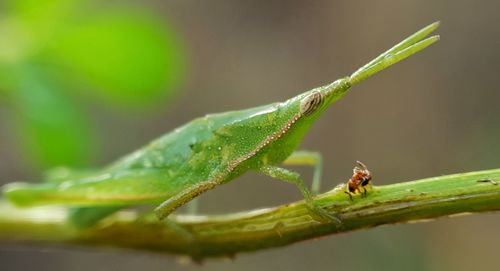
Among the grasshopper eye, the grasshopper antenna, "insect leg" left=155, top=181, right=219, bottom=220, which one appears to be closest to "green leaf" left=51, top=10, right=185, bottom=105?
"insect leg" left=155, top=181, right=219, bottom=220

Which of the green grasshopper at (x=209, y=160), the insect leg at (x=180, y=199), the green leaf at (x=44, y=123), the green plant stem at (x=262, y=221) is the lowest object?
the green plant stem at (x=262, y=221)

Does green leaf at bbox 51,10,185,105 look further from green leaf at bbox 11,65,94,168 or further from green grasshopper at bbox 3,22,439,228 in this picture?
green grasshopper at bbox 3,22,439,228

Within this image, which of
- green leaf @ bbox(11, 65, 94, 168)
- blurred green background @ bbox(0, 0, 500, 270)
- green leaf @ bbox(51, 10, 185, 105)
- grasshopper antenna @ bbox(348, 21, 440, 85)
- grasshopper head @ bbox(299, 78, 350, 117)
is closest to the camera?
grasshopper antenna @ bbox(348, 21, 440, 85)

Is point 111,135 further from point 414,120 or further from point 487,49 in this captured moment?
point 487,49

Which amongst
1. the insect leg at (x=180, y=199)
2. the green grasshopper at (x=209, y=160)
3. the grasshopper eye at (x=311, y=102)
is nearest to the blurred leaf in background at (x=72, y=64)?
the green grasshopper at (x=209, y=160)

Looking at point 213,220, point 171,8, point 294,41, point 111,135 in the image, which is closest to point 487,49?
point 294,41

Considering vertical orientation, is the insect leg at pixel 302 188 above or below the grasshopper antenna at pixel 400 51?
below

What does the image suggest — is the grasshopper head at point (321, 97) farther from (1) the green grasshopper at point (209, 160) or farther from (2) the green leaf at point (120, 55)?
(2) the green leaf at point (120, 55)
